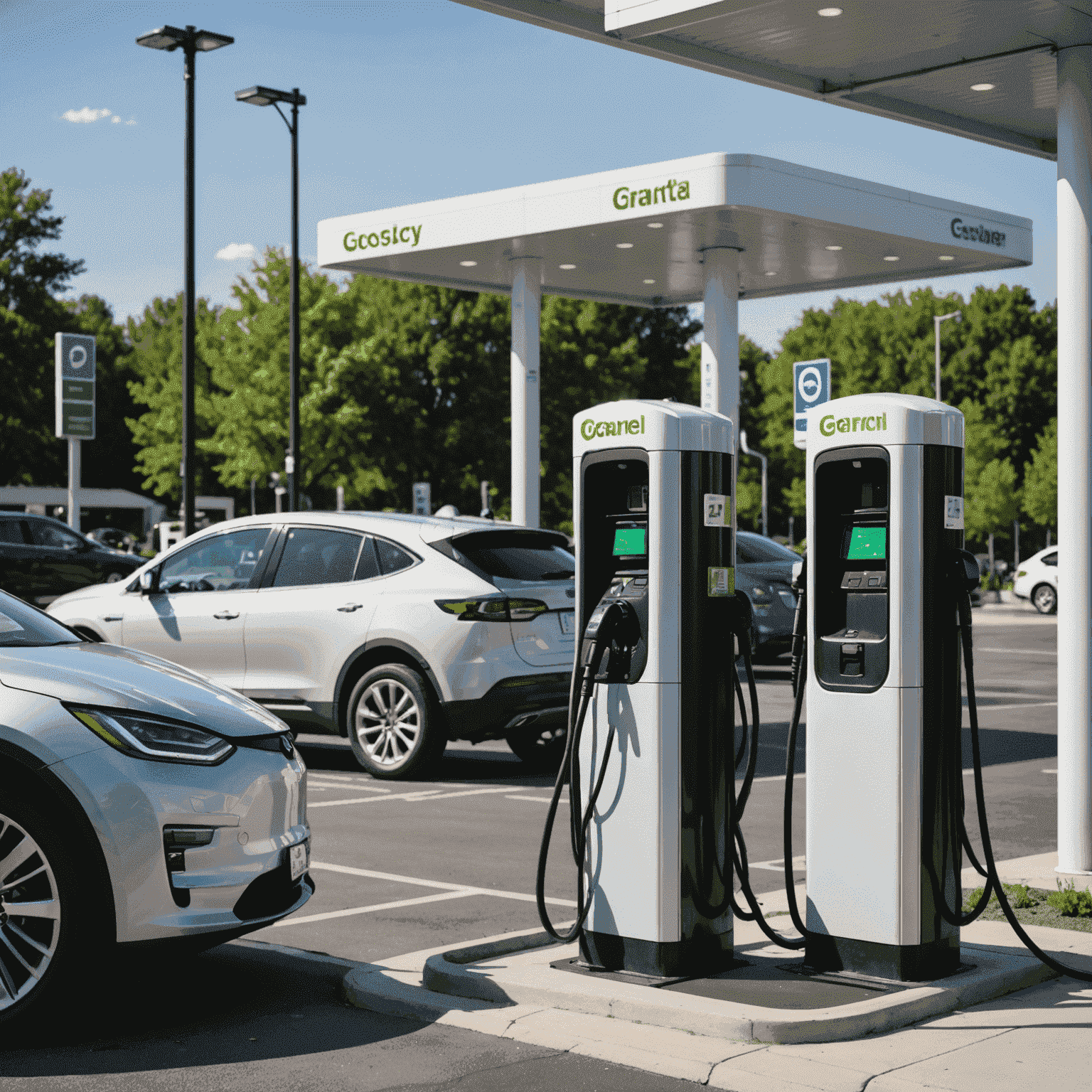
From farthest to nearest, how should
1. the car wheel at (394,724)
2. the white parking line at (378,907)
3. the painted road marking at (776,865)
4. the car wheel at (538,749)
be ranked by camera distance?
the car wheel at (538,749)
the car wheel at (394,724)
the painted road marking at (776,865)
the white parking line at (378,907)

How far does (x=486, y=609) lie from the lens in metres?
10.5

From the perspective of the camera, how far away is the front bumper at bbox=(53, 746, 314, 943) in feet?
16.2

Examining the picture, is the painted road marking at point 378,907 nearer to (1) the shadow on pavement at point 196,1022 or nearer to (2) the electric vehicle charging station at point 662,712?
(1) the shadow on pavement at point 196,1022

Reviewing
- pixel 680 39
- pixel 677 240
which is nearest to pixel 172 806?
pixel 680 39

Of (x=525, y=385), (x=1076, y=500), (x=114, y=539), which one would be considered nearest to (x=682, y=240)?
(x=525, y=385)

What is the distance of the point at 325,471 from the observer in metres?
48.6

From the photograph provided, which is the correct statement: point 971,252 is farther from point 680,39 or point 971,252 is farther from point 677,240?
point 680,39

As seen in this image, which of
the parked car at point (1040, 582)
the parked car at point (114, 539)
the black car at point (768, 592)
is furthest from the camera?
the parked car at point (114, 539)

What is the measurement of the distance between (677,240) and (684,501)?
57.1 ft

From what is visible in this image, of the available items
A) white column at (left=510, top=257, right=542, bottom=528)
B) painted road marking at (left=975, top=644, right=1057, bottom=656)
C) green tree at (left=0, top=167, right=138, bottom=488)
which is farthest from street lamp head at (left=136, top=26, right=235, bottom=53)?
green tree at (left=0, top=167, right=138, bottom=488)

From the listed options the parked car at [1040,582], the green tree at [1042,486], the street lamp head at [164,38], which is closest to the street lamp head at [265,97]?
the street lamp head at [164,38]

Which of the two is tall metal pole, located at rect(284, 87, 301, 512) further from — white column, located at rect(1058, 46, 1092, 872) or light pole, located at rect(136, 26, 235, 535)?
white column, located at rect(1058, 46, 1092, 872)

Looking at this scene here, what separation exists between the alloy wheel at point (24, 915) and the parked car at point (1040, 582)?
35.5 m

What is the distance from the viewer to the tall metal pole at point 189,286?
2445cm
